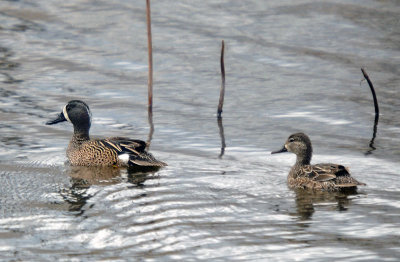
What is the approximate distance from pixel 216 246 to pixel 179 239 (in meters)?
0.37

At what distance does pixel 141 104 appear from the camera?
45.1ft

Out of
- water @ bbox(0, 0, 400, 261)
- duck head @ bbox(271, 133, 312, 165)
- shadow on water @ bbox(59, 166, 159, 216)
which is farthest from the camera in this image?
duck head @ bbox(271, 133, 312, 165)

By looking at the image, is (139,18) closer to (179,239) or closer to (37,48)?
(37,48)

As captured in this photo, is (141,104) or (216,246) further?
(141,104)

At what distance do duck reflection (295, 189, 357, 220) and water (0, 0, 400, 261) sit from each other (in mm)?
33

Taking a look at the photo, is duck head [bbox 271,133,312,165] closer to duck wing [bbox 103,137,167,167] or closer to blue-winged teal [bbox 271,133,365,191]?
blue-winged teal [bbox 271,133,365,191]

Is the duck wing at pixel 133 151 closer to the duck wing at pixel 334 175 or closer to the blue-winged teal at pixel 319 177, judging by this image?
the blue-winged teal at pixel 319 177

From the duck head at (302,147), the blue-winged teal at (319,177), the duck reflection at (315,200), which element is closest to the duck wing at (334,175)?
the blue-winged teal at (319,177)

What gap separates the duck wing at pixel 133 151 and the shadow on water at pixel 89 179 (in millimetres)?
104

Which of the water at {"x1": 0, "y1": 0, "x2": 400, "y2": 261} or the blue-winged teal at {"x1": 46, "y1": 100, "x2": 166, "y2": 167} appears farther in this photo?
the blue-winged teal at {"x1": 46, "y1": 100, "x2": 166, "y2": 167}

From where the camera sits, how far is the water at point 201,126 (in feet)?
24.6

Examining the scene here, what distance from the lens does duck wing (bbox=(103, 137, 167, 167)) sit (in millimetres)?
10156

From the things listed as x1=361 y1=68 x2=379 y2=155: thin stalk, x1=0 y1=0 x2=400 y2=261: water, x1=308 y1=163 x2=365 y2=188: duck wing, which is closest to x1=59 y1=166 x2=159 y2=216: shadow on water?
x1=0 y1=0 x2=400 y2=261: water

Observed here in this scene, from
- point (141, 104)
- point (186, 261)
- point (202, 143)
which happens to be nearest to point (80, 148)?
point (202, 143)
